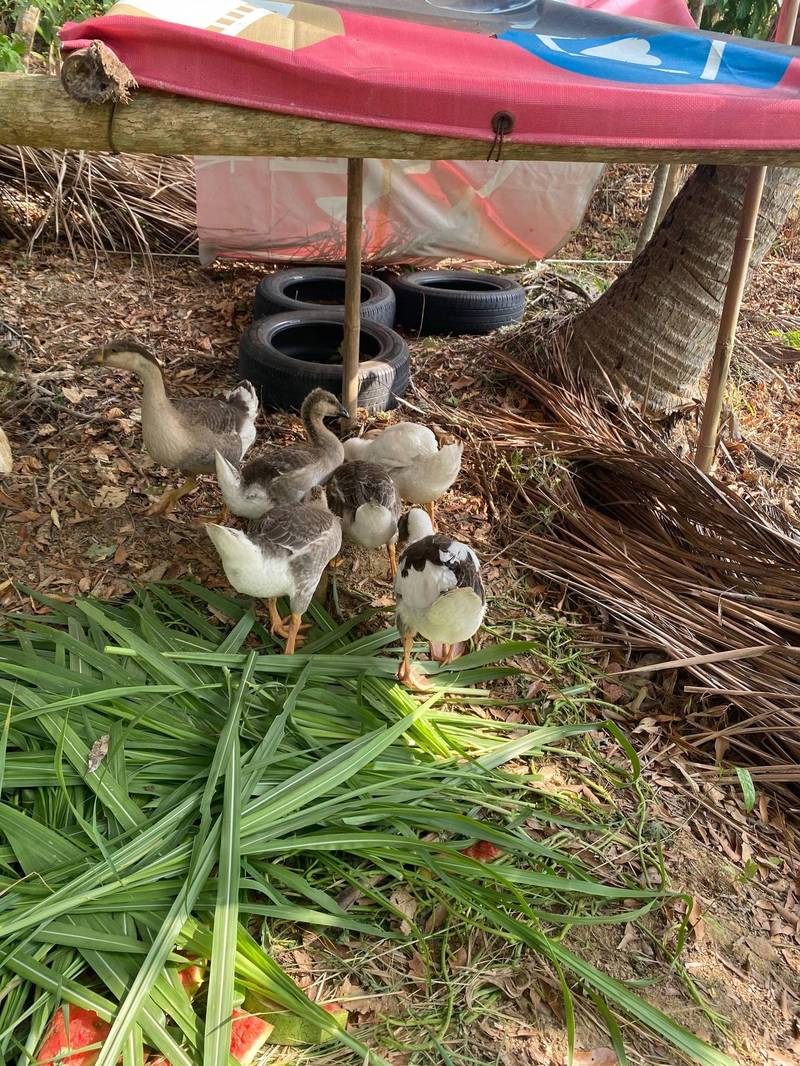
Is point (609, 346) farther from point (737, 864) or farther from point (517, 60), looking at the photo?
point (737, 864)

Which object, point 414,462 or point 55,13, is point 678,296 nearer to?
point 414,462

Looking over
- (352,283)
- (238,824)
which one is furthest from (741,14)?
(238,824)

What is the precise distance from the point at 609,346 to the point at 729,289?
106 cm

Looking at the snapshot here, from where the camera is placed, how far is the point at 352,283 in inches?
180

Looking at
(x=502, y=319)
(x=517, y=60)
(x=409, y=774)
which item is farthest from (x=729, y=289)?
(x=409, y=774)

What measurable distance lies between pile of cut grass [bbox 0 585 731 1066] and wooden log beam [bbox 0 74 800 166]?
183 centimetres

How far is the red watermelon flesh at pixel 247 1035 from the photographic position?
2193 millimetres

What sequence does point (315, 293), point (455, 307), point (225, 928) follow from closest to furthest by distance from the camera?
point (225, 928) → point (455, 307) → point (315, 293)

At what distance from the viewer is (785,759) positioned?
3.30 metres

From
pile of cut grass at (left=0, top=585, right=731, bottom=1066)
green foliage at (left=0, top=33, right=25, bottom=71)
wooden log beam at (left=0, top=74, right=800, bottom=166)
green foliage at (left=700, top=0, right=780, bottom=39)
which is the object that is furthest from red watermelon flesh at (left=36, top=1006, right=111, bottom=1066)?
green foliage at (left=700, top=0, right=780, bottom=39)

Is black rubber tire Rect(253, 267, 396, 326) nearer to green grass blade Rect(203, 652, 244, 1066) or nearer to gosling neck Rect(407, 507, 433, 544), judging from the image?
gosling neck Rect(407, 507, 433, 544)

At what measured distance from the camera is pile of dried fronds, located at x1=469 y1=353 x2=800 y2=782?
11.2 ft

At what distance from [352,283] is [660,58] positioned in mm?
1892

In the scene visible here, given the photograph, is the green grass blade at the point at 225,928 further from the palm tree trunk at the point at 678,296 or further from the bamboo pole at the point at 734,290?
the palm tree trunk at the point at 678,296
